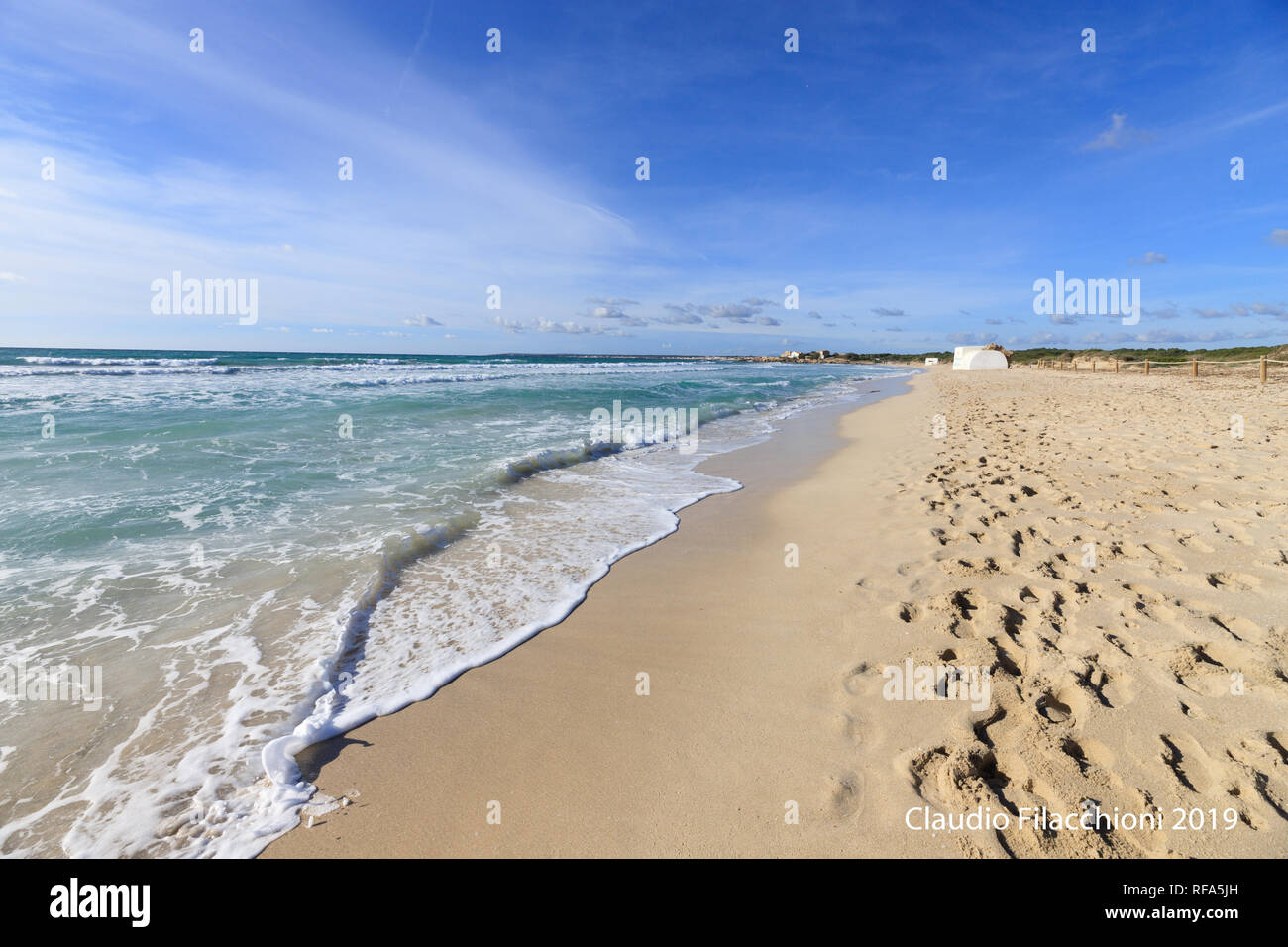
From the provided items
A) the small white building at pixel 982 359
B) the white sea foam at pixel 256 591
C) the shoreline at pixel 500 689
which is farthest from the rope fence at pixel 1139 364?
the white sea foam at pixel 256 591

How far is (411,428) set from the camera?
44.6 ft

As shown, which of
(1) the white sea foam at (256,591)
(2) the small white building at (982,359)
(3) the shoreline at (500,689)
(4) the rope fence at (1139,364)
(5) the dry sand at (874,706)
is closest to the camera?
(5) the dry sand at (874,706)

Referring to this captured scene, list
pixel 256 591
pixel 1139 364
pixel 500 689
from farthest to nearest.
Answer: pixel 1139 364, pixel 256 591, pixel 500 689

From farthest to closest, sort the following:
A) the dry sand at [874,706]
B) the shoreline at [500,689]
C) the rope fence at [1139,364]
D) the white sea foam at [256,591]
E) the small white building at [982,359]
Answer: the small white building at [982,359] → the rope fence at [1139,364] → the white sea foam at [256,591] → the shoreline at [500,689] → the dry sand at [874,706]

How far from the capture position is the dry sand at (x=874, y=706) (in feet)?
7.39

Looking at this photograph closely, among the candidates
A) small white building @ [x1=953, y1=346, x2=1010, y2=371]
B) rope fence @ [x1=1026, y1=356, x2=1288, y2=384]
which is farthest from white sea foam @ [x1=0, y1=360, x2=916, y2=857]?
small white building @ [x1=953, y1=346, x2=1010, y2=371]

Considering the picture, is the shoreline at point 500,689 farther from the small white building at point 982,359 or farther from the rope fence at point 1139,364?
the small white building at point 982,359

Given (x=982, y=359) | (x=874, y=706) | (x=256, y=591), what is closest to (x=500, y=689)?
(x=874, y=706)

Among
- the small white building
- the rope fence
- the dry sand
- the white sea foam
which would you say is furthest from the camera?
the small white building

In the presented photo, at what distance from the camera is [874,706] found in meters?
2.97

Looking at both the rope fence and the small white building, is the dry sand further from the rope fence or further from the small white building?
the small white building

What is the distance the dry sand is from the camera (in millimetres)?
2252

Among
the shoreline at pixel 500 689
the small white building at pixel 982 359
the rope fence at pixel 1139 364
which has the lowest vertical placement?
the shoreline at pixel 500 689

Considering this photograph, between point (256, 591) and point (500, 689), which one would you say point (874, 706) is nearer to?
point (500, 689)
